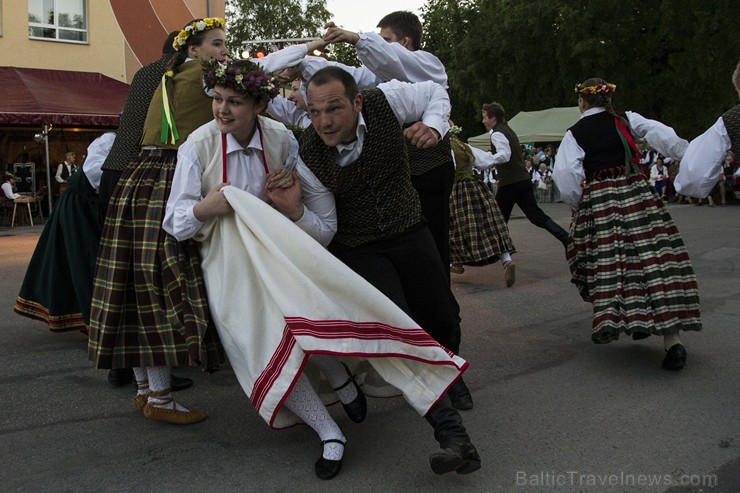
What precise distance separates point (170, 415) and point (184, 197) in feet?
3.68

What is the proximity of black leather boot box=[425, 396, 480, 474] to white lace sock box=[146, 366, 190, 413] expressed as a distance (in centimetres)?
135

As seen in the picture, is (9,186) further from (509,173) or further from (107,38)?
(509,173)

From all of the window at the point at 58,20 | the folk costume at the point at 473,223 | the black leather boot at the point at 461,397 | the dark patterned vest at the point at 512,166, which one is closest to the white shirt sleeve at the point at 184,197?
the black leather boot at the point at 461,397

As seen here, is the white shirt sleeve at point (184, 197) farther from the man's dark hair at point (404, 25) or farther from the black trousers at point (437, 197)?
the man's dark hair at point (404, 25)

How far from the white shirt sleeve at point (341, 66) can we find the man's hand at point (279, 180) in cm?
88

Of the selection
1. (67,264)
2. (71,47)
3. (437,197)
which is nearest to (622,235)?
(437,197)

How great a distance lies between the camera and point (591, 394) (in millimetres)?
3863

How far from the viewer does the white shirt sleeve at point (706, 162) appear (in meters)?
3.54

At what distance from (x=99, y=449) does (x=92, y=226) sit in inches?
68.8

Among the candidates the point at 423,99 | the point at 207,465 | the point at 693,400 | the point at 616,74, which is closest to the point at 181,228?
the point at 207,465

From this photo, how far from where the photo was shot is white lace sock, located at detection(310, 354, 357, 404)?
3.22 metres

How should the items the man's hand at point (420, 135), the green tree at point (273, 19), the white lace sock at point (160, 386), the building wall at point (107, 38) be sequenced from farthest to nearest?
1. the green tree at point (273, 19)
2. the building wall at point (107, 38)
3. the white lace sock at point (160, 386)
4. the man's hand at point (420, 135)

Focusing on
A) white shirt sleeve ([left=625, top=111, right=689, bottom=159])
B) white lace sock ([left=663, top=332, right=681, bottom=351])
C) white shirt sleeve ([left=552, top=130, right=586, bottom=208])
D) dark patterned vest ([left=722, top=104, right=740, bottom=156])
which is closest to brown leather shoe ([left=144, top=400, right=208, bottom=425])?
white shirt sleeve ([left=552, top=130, right=586, bottom=208])

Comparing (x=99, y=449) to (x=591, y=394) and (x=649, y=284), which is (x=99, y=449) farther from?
(x=649, y=284)
